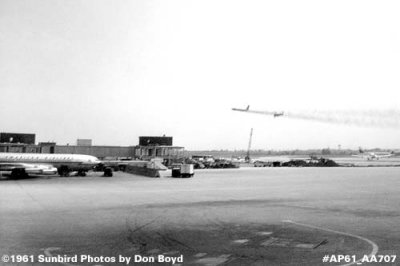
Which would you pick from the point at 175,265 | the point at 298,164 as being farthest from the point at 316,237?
the point at 298,164

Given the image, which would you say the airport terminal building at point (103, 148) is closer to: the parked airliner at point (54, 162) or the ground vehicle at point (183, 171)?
the parked airliner at point (54, 162)

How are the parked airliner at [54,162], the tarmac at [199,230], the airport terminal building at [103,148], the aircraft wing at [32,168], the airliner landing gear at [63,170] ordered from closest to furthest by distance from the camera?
the tarmac at [199,230] → the aircraft wing at [32,168] → the parked airliner at [54,162] → the airliner landing gear at [63,170] → the airport terminal building at [103,148]

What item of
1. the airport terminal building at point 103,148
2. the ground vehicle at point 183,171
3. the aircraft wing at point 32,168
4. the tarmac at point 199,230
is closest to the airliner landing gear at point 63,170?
the aircraft wing at point 32,168

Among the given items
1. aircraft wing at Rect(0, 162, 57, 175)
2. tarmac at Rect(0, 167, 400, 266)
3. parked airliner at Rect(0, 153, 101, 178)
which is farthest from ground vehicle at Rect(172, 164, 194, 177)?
tarmac at Rect(0, 167, 400, 266)

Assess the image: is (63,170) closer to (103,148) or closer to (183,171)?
(183,171)

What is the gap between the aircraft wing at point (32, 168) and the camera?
55.5 metres

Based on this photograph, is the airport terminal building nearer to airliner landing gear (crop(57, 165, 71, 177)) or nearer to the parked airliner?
the parked airliner

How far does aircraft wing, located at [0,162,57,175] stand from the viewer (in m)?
55.5

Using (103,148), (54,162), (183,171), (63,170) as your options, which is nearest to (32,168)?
(54,162)

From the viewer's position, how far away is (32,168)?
190 ft

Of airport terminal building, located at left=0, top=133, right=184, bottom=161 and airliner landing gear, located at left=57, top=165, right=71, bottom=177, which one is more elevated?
airport terminal building, located at left=0, top=133, right=184, bottom=161

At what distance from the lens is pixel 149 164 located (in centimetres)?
8106

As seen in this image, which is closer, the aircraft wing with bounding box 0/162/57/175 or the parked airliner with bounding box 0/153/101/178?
the aircraft wing with bounding box 0/162/57/175

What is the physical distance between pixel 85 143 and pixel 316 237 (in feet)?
375
